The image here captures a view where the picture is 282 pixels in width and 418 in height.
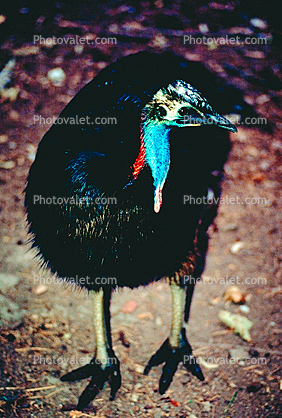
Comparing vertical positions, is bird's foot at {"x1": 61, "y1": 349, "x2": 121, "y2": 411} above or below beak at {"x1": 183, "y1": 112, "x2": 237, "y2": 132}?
below

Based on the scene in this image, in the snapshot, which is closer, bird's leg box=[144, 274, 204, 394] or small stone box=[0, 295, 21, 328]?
bird's leg box=[144, 274, 204, 394]

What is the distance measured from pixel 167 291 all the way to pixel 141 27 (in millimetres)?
3391

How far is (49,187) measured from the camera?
239 cm

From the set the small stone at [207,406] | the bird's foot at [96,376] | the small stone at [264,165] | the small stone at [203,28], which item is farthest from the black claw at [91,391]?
the small stone at [203,28]

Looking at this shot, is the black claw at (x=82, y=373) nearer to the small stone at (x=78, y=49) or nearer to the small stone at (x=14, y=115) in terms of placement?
the small stone at (x=14, y=115)

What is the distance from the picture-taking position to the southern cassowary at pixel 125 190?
221cm

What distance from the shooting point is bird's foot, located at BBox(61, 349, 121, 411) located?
2812 millimetres

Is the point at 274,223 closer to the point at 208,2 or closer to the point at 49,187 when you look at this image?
the point at 49,187

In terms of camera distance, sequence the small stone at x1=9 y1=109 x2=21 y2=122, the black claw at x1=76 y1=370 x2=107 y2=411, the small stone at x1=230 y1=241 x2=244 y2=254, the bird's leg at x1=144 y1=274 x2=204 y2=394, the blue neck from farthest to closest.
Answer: the small stone at x1=9 y1=109 x2=21 y2=122
the small stone at x1=230 y1=241 x2=244 y2=254
the bird's leg at x1=144 y1=274 x2=204 y2=394
the black claw at x1=76 y1=370 x2=107 y2=411
the blue neck

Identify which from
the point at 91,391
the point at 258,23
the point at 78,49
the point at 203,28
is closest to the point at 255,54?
the point at 258,23

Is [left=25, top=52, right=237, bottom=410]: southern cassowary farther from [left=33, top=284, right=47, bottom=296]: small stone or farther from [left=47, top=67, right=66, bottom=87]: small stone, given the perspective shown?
[left=47, top=67, right=66, bottom=87]: small stone

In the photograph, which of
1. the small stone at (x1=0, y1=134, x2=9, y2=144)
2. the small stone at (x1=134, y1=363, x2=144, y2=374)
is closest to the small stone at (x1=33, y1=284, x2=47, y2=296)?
the small stone at (x1=134, y1=363, x2=144, y2=374)

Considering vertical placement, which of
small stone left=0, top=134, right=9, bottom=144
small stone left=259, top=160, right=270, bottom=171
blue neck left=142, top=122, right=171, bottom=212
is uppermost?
small stone left=0, top=134, right=9, bottom=144

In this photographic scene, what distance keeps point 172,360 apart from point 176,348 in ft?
0.29
